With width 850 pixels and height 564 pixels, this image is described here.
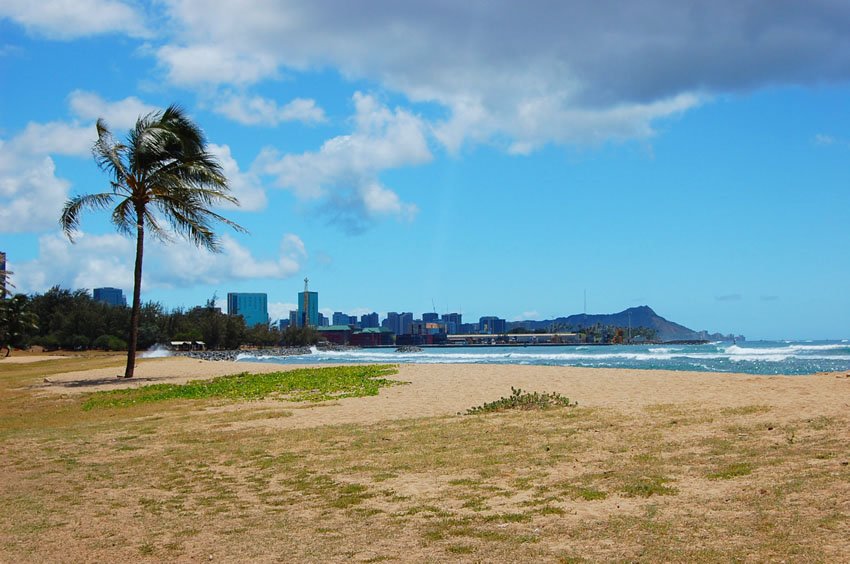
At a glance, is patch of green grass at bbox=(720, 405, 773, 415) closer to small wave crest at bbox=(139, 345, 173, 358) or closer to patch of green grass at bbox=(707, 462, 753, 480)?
patch of green grass at bbox=(707, 462, 753, 480)

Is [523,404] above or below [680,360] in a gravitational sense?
above

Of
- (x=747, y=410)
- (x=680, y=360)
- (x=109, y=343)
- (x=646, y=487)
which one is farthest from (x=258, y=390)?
(x=109, y=343)

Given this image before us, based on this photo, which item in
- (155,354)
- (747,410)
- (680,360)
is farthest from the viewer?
(155,354)

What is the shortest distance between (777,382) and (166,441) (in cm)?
1487

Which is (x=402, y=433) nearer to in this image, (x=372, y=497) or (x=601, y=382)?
(x=372, y=497)

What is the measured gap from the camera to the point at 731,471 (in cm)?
842

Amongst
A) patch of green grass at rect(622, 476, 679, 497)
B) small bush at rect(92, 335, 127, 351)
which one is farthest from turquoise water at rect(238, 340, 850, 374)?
patch of green grass at rect(622, 476, 679, 497)

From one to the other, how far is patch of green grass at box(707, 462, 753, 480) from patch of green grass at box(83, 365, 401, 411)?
11.6 metres

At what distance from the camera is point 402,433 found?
1270 centimetres

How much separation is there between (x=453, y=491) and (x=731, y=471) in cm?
303

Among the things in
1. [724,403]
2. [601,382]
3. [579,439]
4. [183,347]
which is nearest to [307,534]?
[579,439]

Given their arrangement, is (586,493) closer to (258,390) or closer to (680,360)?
(258,390)

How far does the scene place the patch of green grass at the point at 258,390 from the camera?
65.5ft

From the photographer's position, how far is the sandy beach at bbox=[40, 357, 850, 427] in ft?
48.8
